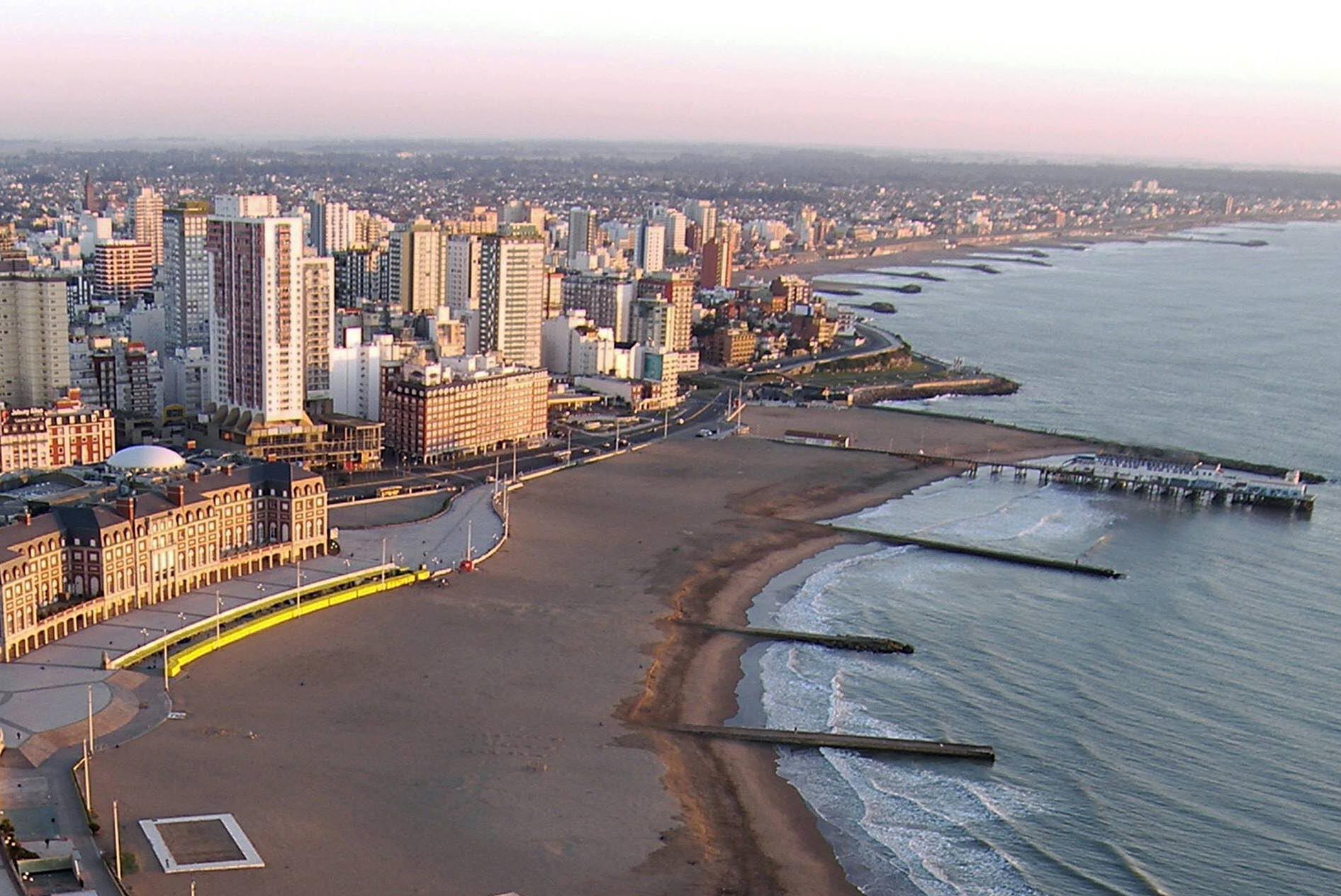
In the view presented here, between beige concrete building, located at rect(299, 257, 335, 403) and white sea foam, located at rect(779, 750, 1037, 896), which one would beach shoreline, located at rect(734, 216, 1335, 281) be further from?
white sea foam, located at rect(779, 750, 1037, 896)

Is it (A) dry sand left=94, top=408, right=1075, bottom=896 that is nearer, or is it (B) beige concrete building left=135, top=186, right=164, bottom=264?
(A) dry sand left=94, top=408, right=1075, bottom=896

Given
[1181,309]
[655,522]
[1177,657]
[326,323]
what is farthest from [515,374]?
[1181,309]

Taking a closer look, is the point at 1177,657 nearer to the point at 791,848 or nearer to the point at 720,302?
the point at 791,848

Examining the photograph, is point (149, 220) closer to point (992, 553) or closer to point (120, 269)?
point (120, 269)

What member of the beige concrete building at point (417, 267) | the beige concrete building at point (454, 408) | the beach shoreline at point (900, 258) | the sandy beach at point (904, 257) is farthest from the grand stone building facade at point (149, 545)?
the sandy beach at point (904, 257)

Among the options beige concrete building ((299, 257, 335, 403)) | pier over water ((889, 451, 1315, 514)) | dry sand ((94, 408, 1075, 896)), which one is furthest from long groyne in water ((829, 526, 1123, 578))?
beige concrete building ((299, 257, 335, 403))

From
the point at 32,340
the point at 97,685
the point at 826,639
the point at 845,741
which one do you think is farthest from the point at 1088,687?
the point at 32,340
